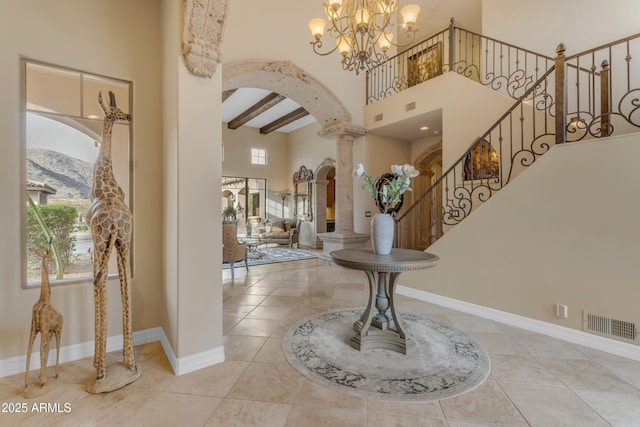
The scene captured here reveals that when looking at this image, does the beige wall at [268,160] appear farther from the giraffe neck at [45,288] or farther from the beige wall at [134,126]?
the giraffe neck at [45,288]

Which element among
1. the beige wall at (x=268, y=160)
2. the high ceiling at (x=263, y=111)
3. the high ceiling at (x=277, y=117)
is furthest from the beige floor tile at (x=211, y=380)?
the beige wall at (x=268, y=160)

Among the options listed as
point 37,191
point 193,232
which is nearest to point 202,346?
point 193,232

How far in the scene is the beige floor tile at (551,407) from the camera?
165 cm

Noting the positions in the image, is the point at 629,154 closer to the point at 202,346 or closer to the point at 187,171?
the point at 187,171

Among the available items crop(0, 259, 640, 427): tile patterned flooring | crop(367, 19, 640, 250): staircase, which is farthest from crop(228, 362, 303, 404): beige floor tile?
crop(367, 19, 640, 250): staircase

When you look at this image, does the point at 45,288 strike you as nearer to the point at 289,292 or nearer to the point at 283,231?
the point at 289,292

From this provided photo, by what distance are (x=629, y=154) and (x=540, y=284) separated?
4.67ft

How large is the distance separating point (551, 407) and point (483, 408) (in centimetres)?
43

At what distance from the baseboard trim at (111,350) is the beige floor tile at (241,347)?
141 mm

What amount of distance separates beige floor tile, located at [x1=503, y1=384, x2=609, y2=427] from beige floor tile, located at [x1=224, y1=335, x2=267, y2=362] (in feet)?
6.50

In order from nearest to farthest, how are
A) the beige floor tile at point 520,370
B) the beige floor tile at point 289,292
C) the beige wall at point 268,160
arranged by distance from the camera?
the beige floor tile at point 520,370 → the beige floor tile at point 289,292 → the beige wall at point 268,160

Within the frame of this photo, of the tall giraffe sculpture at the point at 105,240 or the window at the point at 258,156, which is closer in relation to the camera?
the tall giraffe sculpture at the point at 105,240

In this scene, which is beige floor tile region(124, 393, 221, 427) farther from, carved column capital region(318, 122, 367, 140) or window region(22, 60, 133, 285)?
carved column capital region(318, 122, 367, 140)

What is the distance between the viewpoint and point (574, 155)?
2.79 meters
